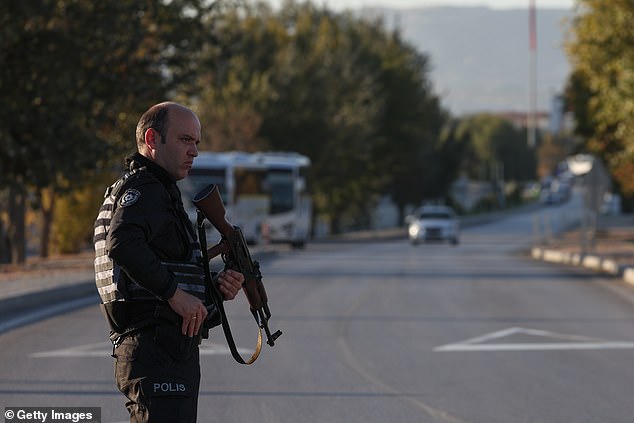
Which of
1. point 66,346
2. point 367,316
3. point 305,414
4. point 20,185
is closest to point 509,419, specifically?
point 305,414

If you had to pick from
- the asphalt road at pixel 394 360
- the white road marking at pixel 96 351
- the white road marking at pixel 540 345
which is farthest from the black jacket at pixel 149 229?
the white road marking at pixel 540 345

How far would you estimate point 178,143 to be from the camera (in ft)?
18.7

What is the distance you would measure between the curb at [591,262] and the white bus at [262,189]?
9.75m

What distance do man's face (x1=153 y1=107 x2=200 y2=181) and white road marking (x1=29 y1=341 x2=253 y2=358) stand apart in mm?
8174

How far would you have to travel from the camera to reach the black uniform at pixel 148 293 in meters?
5.49

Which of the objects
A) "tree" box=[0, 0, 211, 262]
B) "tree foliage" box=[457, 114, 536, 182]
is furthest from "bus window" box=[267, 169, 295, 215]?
"tree foliage" box=[457, 114, 536, 182]

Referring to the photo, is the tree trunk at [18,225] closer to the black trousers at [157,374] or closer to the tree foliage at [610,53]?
the tree foliage at [610,53]

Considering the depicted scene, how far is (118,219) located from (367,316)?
43.4 feet

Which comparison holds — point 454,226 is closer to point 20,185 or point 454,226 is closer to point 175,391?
point 20,185

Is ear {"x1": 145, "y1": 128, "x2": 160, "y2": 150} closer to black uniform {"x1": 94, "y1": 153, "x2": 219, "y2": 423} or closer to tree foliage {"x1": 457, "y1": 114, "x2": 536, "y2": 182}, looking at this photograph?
black uniform {"x1": 94, "y1": 153, "x2": 219, "y2": 423}

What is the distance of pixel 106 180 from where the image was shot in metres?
36.7

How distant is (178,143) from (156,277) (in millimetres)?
596

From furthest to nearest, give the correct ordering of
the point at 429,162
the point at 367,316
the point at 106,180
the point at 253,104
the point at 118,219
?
the point at 429,162 < the point at 253,104 < the point at 106,180 < the point at 367,316 < the point at 118,219

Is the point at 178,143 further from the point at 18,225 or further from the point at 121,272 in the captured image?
the point at 18,225
